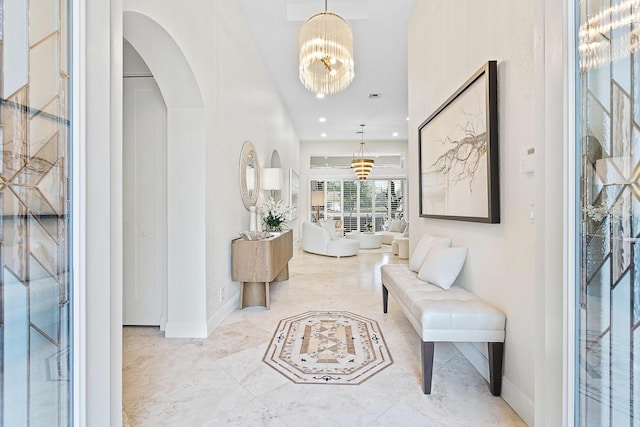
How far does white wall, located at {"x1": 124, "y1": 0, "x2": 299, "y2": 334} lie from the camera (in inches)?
111

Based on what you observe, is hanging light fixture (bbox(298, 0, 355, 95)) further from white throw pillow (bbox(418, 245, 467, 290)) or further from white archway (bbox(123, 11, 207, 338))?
white throw pillow (bbox(418, 245, 467, 290))

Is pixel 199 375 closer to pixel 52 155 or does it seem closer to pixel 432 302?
pixel 432 302

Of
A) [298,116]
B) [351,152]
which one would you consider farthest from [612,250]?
[351,152]

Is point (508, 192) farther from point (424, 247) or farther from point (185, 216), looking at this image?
point (185, 216)

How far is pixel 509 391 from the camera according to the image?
1.93 m

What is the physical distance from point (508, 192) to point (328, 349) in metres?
1.79

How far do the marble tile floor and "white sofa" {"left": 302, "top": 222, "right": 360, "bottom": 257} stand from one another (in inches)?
178

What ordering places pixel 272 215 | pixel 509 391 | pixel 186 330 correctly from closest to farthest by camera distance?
1. pixel 509 391
2. pixel 186 330
3. pixel 272 215

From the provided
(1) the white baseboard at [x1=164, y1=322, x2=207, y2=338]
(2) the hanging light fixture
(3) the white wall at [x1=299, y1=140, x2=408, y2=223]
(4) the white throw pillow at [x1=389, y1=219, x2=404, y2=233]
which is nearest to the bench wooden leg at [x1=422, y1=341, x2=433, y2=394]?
(1) the white baseboard at [x1=164, y1=322, x2=207, y2=338]

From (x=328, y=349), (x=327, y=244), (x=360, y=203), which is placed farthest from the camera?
(x=360, y=203)

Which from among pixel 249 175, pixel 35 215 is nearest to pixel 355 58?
pixel 249 175

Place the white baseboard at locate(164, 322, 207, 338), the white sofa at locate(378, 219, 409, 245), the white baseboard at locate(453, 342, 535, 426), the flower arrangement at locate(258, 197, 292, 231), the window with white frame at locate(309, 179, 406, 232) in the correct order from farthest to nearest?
the window with white frame at locate(309, 179, 406, 232), the white sofa at locate(378, 219, 409, 245), the flower arrangement at locate(258, 197, 292, 231), the white baseboard at locate(164, 322, 207, 338), the white baseboard at locate(453, 342, 535, 426)

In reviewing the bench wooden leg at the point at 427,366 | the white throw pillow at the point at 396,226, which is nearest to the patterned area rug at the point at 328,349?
the bench wooden leg at the point at 427,366

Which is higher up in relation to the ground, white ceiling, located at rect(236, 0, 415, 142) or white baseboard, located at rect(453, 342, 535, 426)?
white ceiling, located at rect(236, 0, 415, 142)
